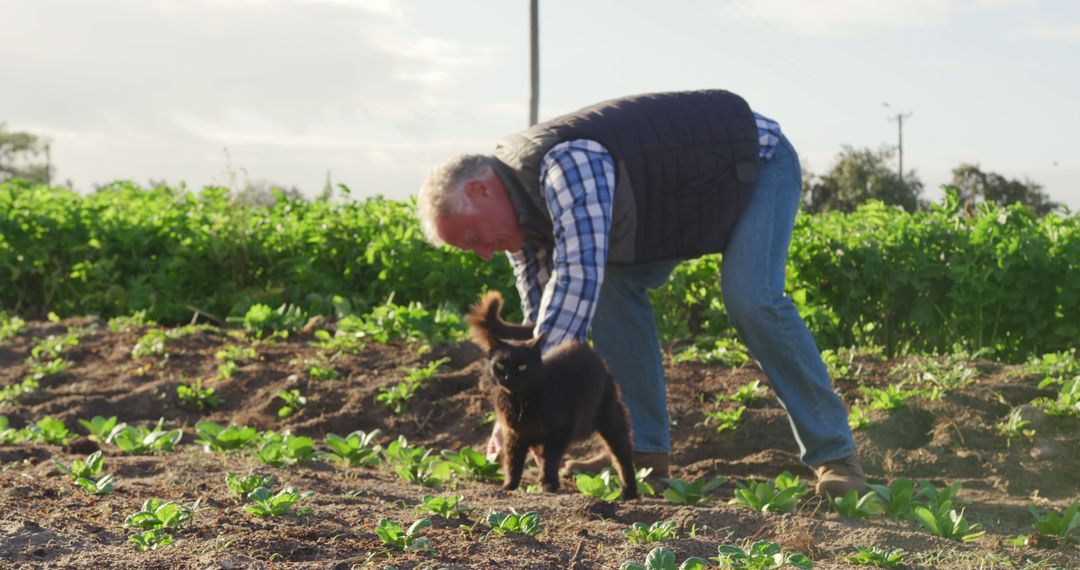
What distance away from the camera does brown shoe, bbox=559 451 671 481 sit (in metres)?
5.27

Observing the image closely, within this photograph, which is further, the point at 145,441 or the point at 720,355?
the point at 720,355

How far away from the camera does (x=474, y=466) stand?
4984 mm

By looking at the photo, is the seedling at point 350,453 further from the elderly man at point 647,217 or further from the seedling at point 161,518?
the seedling at point 161,518

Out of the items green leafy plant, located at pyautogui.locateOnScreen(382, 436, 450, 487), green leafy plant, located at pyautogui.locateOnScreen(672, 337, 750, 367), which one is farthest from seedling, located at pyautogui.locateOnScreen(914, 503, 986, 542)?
green leafy plant, located at pyautogui.locateOnScreen(672, 337, 750, 367)

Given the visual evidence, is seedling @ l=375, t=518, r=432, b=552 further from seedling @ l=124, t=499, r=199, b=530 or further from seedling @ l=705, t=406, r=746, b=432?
seedling @ l=705, t=406, r=746, b=432

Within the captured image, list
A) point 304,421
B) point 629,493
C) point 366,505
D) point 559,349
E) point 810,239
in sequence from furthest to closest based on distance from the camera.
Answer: point 810,239 < point 304,421 < point 629,493 < point 559,349 < point 366,505

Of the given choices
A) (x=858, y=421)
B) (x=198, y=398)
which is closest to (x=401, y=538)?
(x=858, y=421)

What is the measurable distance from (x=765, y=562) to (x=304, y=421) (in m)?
3.86

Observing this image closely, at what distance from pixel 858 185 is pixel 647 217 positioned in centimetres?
2305

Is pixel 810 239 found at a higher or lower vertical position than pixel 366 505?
higher

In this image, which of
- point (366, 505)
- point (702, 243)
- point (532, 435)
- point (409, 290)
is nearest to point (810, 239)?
point (409, 290)

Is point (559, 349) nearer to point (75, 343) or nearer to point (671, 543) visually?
point (671, 543)

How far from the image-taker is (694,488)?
4652 millimetres

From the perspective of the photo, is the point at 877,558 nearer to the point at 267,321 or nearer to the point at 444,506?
the point at 444,506
